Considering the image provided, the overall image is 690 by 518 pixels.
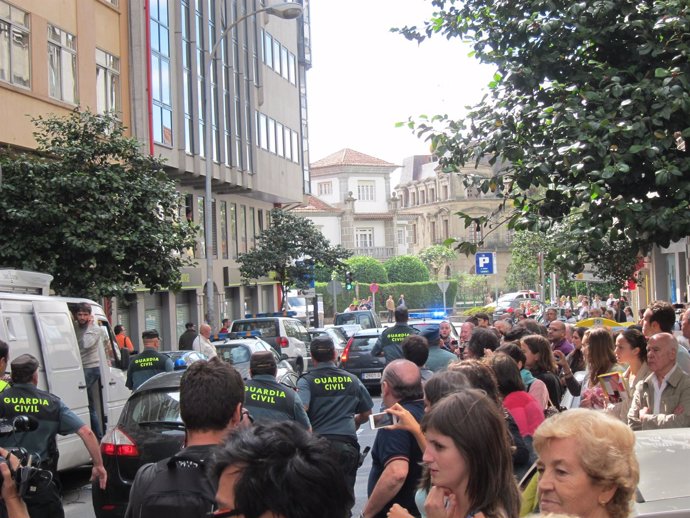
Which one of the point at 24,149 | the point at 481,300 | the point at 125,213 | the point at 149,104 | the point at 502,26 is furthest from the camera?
the point at 481,300

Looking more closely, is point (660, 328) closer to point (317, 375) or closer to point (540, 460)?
point (317, 375)

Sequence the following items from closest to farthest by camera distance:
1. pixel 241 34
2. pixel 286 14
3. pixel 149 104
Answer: pixel 286 14
pixel 149 104
pixel 241 34

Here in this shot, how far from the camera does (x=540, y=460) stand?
3.44 m

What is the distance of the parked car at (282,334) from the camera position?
85.7 ft

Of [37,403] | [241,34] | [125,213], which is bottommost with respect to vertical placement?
[37,403]

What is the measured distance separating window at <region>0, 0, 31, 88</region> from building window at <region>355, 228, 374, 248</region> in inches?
3077

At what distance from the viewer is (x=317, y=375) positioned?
8.58m

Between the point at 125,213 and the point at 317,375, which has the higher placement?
the point at 125,213

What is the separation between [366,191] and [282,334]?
262 feet

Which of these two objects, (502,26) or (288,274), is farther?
(288,274)

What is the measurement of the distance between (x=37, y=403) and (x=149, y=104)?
77.8 ft

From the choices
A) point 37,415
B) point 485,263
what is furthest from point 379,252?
point 37,415

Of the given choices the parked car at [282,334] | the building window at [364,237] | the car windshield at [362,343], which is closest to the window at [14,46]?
the parked car at [282,334]

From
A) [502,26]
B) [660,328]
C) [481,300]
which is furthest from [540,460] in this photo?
[481,300]
